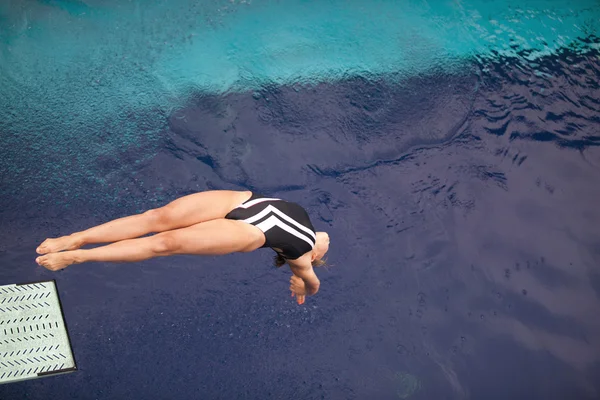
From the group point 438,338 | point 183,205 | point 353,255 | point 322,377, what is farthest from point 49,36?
point 438,338

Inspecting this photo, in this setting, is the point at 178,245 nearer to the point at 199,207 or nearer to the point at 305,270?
the point at 199,207

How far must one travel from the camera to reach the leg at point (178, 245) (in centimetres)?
224

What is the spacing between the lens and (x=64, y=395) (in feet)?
10.7

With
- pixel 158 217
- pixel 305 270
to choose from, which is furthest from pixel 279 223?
pixel 158 217

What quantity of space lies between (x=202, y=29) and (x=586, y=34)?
330 cm

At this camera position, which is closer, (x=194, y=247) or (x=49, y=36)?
(x=194, y=247)

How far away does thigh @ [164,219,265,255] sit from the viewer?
2.42 meters

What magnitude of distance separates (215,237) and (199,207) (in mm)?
230

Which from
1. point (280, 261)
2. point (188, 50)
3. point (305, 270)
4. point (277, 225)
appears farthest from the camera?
point (188, 50)

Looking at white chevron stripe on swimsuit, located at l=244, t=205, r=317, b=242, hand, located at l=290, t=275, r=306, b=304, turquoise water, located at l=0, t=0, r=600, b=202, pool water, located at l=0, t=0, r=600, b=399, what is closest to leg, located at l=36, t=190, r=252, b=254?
white chevron stripe on swimsuit, located at l=244, t=205, r=317, b=242

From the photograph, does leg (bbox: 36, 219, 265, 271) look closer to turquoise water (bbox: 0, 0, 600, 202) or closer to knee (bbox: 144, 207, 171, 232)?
knee (bbox: 144, 207, 171, 232)

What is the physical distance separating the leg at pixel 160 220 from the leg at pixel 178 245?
0.09 metres

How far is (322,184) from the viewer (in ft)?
12.7

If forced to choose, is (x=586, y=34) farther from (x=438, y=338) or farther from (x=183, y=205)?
(x=183, y=205)
